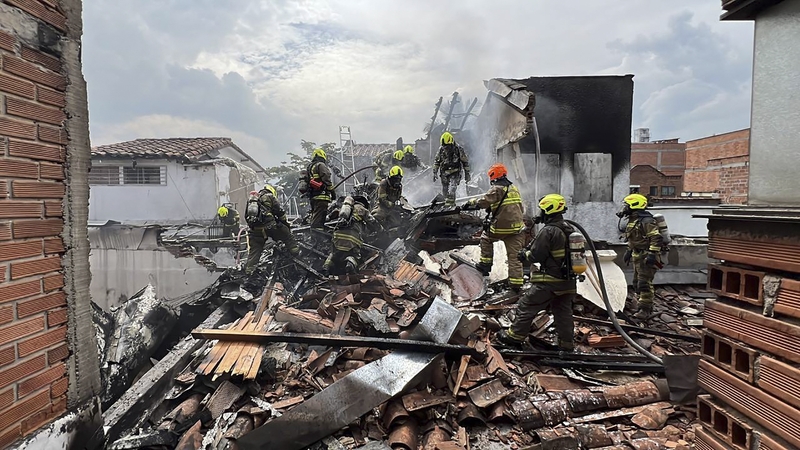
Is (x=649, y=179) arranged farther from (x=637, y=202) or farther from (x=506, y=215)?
(x=506, y=215)

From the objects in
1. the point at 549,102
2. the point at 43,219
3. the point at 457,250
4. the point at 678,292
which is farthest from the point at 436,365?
the point at 549,102

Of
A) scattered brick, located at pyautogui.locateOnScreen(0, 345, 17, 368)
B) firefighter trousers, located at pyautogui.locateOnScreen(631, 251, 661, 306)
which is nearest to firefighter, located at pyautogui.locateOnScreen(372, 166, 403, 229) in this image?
firefighter trousers, located at pyautogui.locateOnScreen(631, 251, 661, 306)

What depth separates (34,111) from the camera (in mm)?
2006

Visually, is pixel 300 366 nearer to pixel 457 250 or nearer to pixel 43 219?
pixel 43 219

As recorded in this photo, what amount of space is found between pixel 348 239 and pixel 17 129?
5.25m

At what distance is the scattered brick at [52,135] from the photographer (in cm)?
205

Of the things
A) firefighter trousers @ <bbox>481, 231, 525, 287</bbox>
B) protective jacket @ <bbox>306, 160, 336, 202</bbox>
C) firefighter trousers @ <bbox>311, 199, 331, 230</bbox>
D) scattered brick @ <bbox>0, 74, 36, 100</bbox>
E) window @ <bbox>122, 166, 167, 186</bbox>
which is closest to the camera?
scattered brick @ <bbox>0, 74, 36, 100</bbox>

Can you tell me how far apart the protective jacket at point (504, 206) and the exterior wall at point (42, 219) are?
17.1 ft

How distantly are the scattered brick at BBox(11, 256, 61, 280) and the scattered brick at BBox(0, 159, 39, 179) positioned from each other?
1.49ft

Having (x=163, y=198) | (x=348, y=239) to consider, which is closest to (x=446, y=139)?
(x=348, y=239)

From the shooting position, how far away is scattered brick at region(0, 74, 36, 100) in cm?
185

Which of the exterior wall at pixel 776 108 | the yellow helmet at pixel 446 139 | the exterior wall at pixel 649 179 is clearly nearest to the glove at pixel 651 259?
the exterior wall at pixel 776 108

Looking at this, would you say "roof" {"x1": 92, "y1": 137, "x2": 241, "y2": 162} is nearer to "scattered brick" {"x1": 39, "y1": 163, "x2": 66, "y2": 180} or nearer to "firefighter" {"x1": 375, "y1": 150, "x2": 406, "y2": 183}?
"firefighter" {"x1": 375, "y1": 150, "x2": 406, "y2": 183}

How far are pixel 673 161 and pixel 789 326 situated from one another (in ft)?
113
